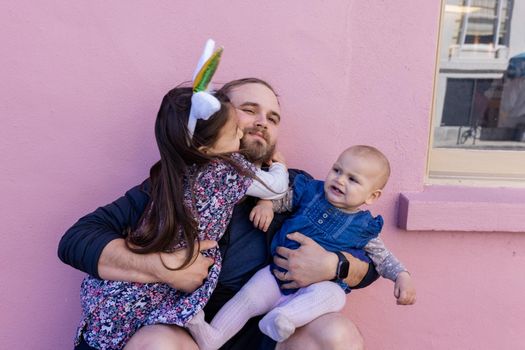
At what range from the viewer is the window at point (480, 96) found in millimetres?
2441

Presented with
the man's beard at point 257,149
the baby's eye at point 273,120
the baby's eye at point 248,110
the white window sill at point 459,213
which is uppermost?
the baby's eye at point 248,110

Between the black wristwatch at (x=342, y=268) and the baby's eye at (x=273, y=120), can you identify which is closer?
the black wristwatch at (x=342, y=268)

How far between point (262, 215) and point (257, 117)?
406mm

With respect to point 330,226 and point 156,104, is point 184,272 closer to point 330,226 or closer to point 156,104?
point 330,226

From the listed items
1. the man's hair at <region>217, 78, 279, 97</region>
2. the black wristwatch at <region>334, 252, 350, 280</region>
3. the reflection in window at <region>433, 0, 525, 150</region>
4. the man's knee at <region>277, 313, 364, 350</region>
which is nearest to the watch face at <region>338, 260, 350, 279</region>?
the black wristwatch at <region>334, 252, 350, 280</region>

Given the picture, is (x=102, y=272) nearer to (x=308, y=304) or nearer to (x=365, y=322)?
(x=308, y=304)

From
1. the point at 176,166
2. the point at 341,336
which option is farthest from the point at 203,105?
the point at 341,336

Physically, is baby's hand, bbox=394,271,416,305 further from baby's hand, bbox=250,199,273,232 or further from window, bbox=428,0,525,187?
window, bbox=428,0,525,187

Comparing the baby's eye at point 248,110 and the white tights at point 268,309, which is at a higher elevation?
the baby's eye at point 248,110

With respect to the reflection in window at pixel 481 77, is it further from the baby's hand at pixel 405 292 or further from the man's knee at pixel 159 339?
the man's knee at pixel 159 339

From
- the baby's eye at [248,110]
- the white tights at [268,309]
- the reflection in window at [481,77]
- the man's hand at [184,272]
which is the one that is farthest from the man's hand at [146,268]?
the reflection in window at [481,77]

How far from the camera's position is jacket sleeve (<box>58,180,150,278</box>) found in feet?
5.60

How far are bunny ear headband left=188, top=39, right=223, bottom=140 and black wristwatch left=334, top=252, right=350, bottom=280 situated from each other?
0.64 meters

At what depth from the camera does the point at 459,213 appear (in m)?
2.19
